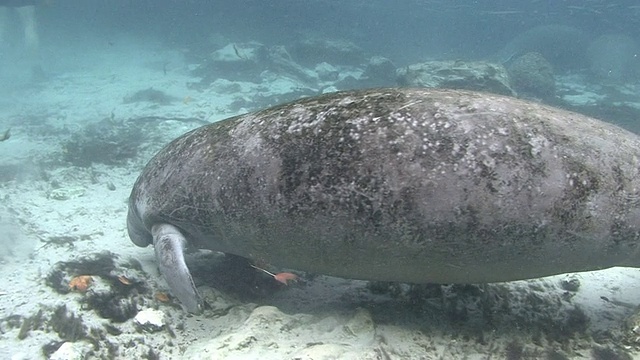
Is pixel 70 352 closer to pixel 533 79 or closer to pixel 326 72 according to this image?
pixel 326 72

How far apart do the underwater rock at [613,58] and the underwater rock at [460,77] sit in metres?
19.6

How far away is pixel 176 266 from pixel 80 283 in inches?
47.0

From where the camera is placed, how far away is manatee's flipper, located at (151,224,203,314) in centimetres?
407

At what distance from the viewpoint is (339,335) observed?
3.72 meters

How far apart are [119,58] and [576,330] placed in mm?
36250

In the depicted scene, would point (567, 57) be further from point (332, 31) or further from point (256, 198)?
point (256, 198)

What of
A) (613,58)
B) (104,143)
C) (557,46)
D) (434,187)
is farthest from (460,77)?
(613,58)

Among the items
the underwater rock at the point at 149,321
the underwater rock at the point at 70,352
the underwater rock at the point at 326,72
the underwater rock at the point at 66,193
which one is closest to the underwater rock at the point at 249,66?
the underwater rock at the point at 326,72

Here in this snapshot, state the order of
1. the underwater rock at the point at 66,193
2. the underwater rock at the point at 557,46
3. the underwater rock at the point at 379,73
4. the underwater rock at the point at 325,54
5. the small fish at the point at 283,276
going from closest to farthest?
the small fish at the point at 283,276 < the underwater rock at the point at 66,193 < the underwater rock at the point at 379,73 < the underwater rock at the point at 325,54 < the underwater rock at the point at 557,46

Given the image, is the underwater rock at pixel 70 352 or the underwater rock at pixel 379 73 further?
the underwater rock at pixel 379 73

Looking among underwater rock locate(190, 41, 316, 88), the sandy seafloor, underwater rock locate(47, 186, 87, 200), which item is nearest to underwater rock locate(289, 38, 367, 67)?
underwater rock locate(190, 41, 316, 88)

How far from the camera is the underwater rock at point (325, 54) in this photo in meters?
29.1

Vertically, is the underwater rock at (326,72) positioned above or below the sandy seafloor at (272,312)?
below

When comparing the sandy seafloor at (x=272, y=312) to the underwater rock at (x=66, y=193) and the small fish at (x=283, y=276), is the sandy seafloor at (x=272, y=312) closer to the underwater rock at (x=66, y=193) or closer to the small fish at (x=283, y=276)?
the small fish at (x=283, y=276)
